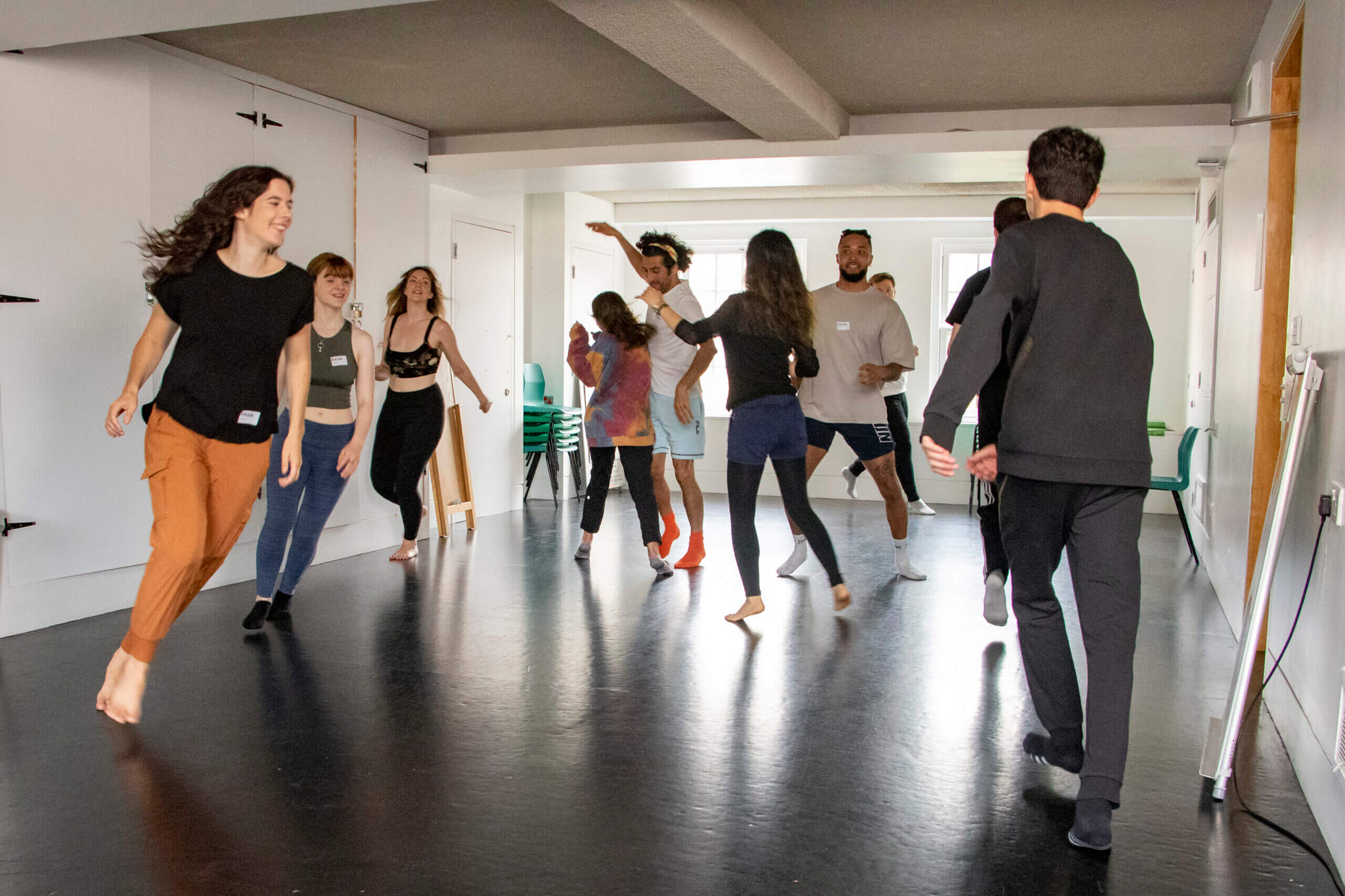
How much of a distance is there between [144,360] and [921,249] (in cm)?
845

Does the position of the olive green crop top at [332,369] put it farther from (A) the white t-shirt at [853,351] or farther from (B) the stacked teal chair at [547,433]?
(B) the stacked teal chair at [547,433]

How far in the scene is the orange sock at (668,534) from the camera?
5.91 m

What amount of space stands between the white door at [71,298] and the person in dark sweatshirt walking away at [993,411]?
12.0 feet

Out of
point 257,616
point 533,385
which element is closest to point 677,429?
point 257,616

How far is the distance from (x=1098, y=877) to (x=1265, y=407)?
2583 mm

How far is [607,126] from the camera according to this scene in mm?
6934

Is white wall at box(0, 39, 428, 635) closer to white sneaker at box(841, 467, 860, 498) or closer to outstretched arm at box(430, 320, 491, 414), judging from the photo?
outstretched arm at box(430, 320, 491, 414)

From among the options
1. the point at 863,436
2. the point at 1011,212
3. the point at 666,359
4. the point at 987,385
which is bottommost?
the point at 863,436

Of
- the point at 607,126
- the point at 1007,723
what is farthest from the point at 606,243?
the point at 1007,723

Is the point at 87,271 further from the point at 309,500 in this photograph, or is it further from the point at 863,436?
the point at 863,436

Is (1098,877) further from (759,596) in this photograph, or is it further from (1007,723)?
(759,596)

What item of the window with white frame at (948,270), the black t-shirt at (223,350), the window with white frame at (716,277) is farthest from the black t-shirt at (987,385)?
the window with white frame at (716,277)

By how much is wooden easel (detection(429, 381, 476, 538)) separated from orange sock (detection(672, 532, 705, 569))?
209 centimetres

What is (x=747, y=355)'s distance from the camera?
4.32m
